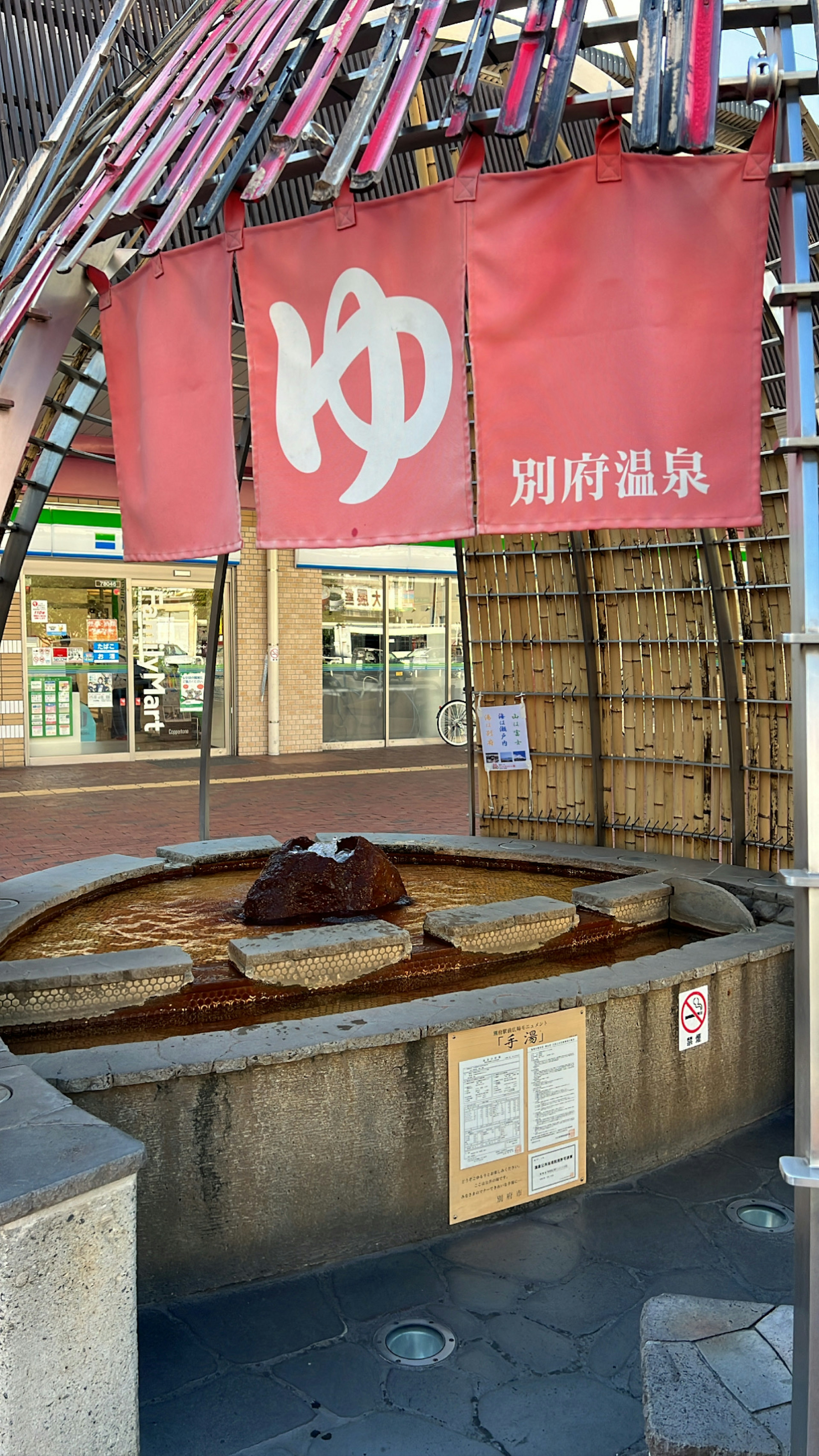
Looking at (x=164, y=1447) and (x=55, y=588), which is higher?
(x=55, y=588)

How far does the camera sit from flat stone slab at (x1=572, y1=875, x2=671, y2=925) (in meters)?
5.98

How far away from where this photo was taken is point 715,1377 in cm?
266

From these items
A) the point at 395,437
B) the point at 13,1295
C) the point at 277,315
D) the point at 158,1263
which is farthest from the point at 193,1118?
the point at 277,315

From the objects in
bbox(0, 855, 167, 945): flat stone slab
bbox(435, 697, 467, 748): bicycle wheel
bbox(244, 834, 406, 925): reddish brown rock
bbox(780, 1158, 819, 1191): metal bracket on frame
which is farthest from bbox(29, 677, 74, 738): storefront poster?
bbox(780, 1158, 819, 1191): metal bracket on frame

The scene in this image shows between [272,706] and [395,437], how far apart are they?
14694 mm

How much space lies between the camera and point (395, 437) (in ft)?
11.8

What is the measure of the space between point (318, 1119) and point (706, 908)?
9.61ft

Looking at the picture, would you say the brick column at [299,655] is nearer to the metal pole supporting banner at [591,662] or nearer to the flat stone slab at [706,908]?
the metal pole supporting banner at [591,662]

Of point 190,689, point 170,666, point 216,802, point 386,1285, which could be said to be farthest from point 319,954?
point 190,689

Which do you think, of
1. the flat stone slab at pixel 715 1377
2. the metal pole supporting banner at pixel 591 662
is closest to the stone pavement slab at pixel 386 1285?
the flat stone slab at pixel 715 1377

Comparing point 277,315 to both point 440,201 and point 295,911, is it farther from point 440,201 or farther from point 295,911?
point 295,911

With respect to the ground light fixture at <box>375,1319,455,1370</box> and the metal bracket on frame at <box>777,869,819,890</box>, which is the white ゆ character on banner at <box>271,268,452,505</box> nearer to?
the metal bracket on frame at <box>777,869,819,890</box>

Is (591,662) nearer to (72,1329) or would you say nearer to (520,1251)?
(520,1251)

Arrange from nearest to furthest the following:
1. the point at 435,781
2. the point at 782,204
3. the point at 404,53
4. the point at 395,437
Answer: the point at 782,204, the point at 404,53, the point at 395,437, the point at 435,781
